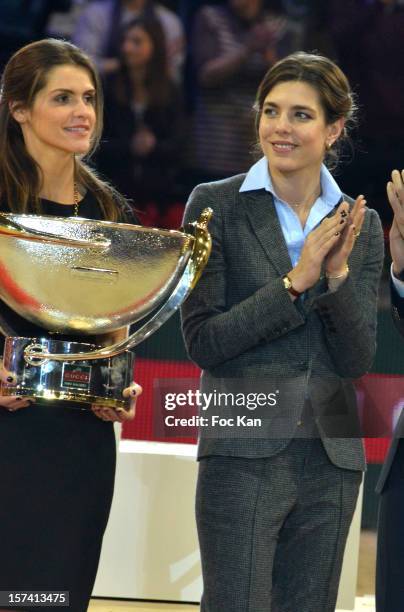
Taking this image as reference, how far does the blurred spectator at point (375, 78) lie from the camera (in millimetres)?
5617

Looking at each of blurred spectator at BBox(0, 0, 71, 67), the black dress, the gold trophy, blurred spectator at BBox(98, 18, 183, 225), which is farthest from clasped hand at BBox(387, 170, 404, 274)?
blurred spectator at BBox(0, 0, 71, 67)

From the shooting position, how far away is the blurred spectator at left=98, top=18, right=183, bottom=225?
18.3 ft

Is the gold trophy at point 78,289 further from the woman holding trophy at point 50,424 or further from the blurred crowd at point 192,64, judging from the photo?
the blurred crowd at point 192,64

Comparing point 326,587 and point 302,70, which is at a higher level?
point 302,70

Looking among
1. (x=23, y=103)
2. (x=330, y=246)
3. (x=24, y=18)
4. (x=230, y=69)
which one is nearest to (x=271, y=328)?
(x=330, y=246)

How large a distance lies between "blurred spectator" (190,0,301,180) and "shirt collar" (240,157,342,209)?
3.12 metres

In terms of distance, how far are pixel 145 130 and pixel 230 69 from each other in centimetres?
Result: 52

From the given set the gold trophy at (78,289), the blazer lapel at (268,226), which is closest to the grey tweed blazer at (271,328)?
the blazer lapel at (268,226)

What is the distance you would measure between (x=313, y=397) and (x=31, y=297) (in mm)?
582

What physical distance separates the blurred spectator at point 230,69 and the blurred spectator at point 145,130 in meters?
0.14

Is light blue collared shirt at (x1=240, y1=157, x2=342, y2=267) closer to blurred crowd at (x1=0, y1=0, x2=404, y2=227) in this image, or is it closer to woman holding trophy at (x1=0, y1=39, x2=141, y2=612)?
woman holding trophy at (x1=0, y1=39, x2=141, y2=612)

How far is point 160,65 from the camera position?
557cm

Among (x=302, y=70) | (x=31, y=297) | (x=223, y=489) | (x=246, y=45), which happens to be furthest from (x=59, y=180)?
(x=246, y=45)

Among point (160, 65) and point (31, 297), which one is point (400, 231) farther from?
point (160, 65)
